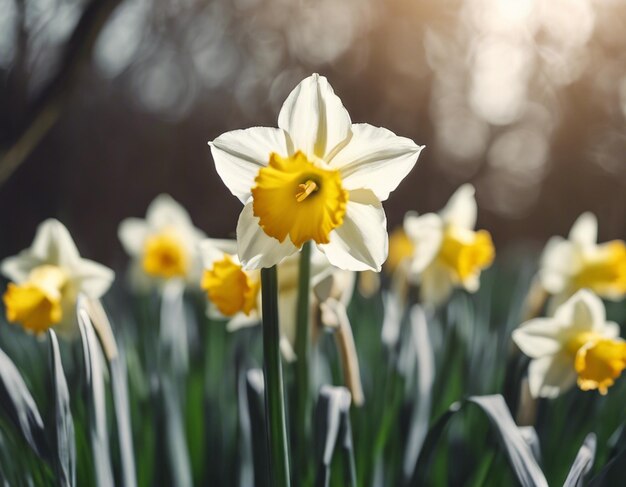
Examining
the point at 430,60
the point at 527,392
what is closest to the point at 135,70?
the point at 430,60

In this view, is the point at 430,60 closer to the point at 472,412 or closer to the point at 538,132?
the point at 538,132

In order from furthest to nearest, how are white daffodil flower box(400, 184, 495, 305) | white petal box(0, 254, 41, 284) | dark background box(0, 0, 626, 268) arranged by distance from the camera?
1. dark background box(0, 0, 626, 268)
2. white daffodil flower box(400, 184, 495, 305)
3. white petal box(0, 254, 41, 284)

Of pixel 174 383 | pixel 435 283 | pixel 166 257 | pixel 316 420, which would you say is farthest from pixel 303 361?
pixel 166 257

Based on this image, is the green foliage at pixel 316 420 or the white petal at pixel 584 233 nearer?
the green foliage at pixel 316 420

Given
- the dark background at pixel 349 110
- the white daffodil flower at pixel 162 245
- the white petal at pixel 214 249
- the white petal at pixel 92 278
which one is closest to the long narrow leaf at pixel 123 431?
the white petal at pixel 214 249

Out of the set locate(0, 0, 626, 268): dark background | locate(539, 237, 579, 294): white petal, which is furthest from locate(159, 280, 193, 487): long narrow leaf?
locate(0, 0, 626, 268): dark background

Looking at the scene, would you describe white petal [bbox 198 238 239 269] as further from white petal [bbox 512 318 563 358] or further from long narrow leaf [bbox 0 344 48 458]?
white petal [bbox 512 318 563 358]

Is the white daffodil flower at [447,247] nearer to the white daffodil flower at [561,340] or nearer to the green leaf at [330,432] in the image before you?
the white daffodil flower at [561,340]
